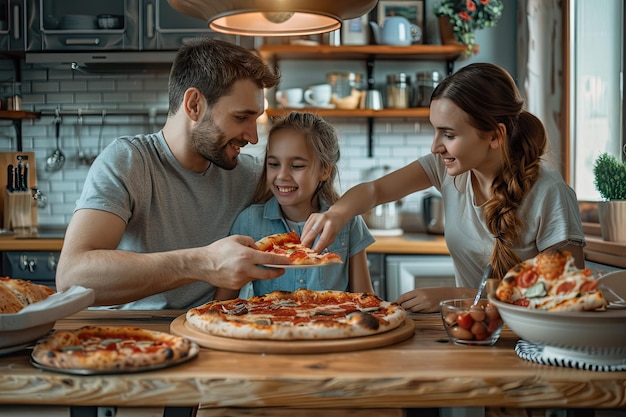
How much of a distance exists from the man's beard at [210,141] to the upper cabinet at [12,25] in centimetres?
241

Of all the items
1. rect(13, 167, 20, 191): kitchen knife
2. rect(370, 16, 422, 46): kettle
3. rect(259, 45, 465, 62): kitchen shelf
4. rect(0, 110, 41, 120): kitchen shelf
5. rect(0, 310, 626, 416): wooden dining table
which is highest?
rect(370, 16, 422, 46): kettle

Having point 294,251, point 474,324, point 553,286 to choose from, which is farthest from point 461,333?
point 294,251

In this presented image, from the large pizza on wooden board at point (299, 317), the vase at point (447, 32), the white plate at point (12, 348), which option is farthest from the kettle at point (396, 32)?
the white plate at point (12, 348)

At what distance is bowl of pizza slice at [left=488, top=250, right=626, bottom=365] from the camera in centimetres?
131

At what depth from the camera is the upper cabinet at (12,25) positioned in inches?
170

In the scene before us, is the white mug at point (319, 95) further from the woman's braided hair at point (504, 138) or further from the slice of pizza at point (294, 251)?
the slice of pizza at point (294, 251)

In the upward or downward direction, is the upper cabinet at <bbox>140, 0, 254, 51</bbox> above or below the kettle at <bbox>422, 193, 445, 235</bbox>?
above

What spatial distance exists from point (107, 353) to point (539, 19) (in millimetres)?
3729

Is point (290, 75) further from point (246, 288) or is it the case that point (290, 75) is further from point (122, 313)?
point (122, 313)

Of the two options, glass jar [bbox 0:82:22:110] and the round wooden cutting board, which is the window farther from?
glass jar [bbox 0:82:22:110]

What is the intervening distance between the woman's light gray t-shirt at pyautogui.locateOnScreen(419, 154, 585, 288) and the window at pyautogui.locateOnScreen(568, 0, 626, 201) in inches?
56.0

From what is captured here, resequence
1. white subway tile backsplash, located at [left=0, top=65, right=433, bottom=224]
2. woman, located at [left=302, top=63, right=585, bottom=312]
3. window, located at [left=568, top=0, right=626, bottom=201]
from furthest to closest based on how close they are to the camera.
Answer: white subway tile backsplash, located at [left=0, top=65, right=433, bottom=224] → window, located at [left=568, top=0, right=626, bottom=201] → woman, located at [left=302, top=63, right=585, bottom=312]

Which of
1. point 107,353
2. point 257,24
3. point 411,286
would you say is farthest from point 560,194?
point 411,286

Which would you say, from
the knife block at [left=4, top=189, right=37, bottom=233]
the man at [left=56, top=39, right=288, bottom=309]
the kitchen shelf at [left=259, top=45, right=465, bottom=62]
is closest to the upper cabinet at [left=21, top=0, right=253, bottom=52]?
the kitchen shelf at [left=259, top=45, right=465, bottom=62]
